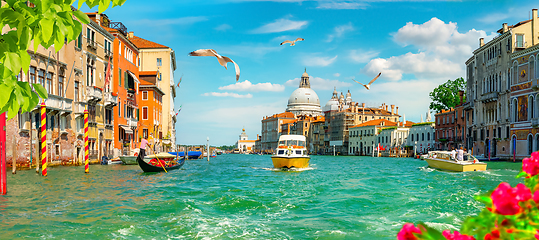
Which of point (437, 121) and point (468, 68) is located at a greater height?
point (468, 68)

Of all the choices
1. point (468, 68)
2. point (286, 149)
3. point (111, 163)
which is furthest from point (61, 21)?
point (468, 68)

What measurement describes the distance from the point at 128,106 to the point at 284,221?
2885cm

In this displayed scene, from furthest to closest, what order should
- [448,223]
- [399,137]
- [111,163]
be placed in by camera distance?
[399,137]
[111,163]
[448,223]

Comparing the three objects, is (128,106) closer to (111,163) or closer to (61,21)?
(111,163)

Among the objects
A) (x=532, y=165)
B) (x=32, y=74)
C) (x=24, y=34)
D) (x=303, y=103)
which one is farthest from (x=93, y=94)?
(x=303, y=103)

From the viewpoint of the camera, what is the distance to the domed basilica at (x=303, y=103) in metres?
147

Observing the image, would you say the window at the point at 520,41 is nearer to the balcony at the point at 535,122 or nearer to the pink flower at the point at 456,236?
the balcony at the point at 535,122

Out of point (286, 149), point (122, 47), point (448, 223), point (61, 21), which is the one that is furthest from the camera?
point (122, 47)

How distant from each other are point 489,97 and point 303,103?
107898 millimetres

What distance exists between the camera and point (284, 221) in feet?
28.0

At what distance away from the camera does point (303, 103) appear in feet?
486

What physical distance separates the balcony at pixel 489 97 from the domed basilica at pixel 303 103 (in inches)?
4087

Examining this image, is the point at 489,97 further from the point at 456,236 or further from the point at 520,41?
the point at 456,236

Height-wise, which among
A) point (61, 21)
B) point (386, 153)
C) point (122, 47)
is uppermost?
point (122, 47)
